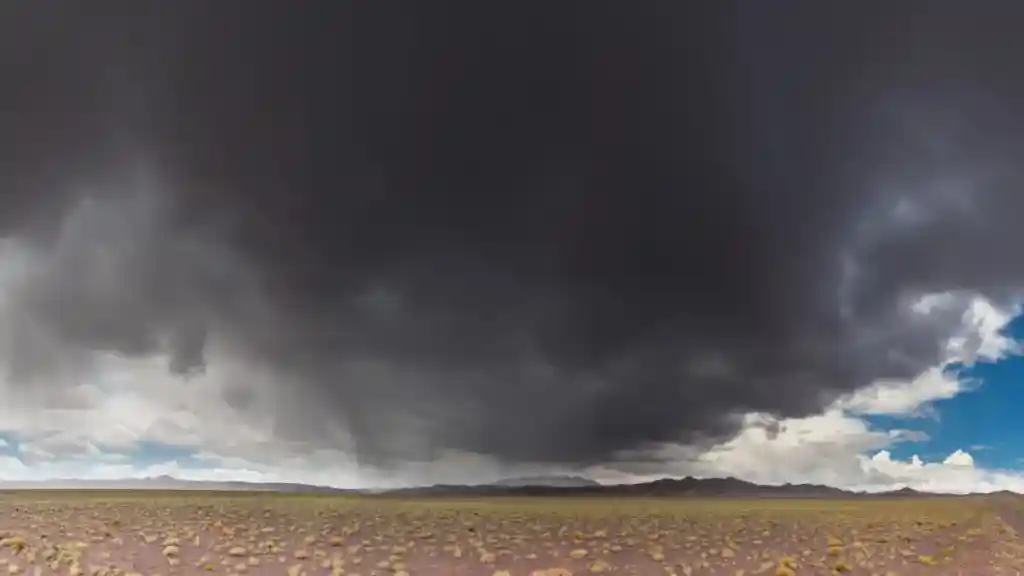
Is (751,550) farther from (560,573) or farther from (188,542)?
(188,542)

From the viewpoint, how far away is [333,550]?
16953 mm

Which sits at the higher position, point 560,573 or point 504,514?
point 504,514

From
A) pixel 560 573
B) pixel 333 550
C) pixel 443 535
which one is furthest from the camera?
pixel 443 535

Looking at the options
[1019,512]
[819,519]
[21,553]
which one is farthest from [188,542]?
[1019,512]

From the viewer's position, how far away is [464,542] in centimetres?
1786

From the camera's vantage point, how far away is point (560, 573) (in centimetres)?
1562

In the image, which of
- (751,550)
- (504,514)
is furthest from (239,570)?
(751,550)

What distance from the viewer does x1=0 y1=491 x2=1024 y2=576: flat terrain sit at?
1602cm

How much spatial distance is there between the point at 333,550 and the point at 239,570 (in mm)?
2118

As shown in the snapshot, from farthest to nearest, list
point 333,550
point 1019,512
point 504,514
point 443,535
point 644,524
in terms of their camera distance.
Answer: point 1019,512, point 504,514, point 644,524, point 443,535, point 333,550

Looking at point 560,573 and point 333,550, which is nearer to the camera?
point 560,573

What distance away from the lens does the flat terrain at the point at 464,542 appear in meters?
16.0

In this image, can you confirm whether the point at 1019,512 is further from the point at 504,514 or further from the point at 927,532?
the point at 504,514

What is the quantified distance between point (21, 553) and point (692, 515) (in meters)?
17.7
